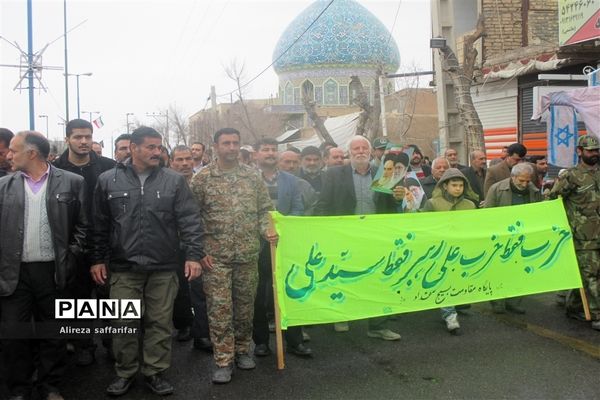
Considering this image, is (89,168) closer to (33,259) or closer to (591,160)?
(33,259)

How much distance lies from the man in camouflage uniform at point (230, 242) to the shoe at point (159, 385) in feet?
1.27

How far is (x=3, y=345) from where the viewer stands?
409cm

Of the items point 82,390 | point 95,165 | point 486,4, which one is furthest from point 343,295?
point 486,4

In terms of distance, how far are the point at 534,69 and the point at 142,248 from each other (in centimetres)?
1091

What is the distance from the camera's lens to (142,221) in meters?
4.28

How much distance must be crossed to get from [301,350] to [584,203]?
3264mm

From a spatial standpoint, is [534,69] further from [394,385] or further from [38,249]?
[38,249]

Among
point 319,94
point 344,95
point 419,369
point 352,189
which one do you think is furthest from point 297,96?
point 419,369

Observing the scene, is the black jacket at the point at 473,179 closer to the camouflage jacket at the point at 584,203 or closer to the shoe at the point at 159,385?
the camouflage jacket at the point at 584,203

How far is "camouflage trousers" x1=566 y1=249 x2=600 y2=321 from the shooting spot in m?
5.78

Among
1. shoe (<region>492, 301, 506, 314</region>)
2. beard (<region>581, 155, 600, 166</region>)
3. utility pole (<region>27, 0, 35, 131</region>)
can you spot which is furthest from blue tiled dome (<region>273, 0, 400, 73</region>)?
shoe (<region>492, 301, 506, 314</region>)

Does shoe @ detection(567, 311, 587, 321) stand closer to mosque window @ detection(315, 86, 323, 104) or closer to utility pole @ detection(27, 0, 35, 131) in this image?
utility pole @ detection(27, 0, 35, 131)

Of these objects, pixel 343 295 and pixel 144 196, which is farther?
pixel 343 295

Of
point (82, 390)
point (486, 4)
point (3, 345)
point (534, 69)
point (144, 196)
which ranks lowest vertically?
point (82, 390)
